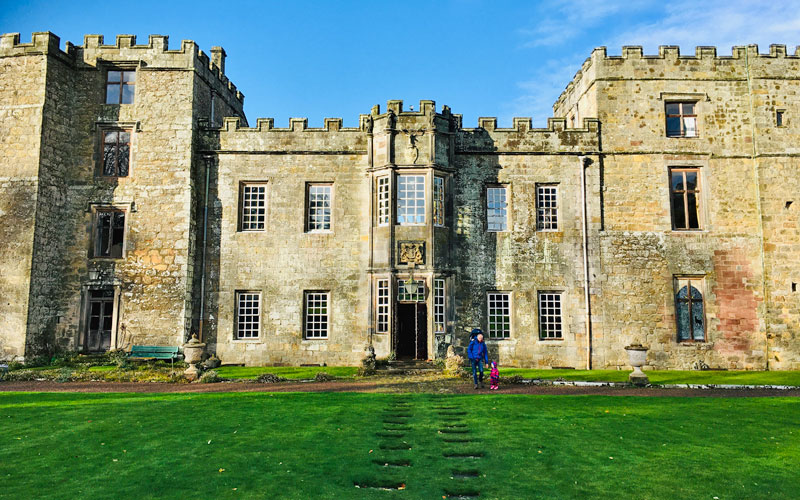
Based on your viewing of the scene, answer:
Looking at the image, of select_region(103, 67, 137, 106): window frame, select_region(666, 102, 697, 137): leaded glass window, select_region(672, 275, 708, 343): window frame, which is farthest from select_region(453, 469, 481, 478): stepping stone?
select_region(103, 67, 137, 106): window frame

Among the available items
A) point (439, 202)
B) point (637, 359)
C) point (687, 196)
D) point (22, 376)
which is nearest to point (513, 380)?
point (637, 359)

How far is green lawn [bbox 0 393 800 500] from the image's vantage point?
6977mm

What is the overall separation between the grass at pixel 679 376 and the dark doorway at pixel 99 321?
15.1 metres

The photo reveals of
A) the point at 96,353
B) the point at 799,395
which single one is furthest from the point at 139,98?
the point at 799,395

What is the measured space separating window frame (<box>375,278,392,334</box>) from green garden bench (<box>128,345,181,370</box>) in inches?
295

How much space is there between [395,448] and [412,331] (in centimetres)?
1317

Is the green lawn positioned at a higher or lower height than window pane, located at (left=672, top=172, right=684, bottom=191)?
lower

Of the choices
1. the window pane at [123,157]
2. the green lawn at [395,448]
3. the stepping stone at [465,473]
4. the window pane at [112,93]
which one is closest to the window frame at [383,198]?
the green lawn at [395,448]

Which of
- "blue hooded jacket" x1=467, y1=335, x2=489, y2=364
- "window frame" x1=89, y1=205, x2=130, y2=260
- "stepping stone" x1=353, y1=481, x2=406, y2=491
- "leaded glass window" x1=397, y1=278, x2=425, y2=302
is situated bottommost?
"stepping stone" x1=353, y1=481, x2=406, y2=491

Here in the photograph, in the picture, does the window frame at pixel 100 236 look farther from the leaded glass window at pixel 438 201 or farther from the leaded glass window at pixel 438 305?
Result: the leaded glass window at pixel 438 305

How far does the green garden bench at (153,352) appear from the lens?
64.6 ft

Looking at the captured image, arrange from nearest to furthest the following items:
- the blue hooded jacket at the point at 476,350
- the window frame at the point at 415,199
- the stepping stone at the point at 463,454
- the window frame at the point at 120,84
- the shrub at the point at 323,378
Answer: the stepping stone at the point at 463,454 < the blue hooded jacket at the point at 476,350 < the shrub at the point at 323,378 < the window frame at the point at 415,199 < the window frame at the point at 120,84

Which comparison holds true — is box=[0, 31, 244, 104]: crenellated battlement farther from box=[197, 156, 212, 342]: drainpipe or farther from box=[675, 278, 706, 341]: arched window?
box=[675, 278, 706, 341]: arched window

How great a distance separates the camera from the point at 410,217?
69.4 ft
